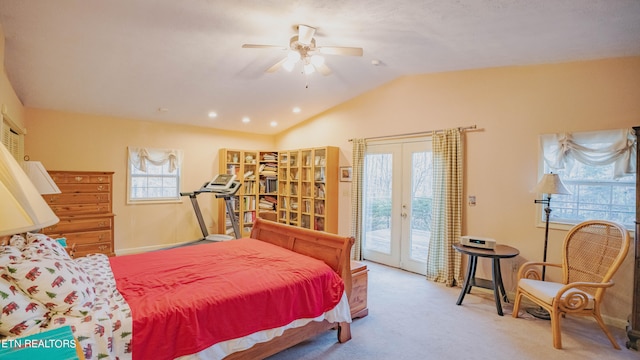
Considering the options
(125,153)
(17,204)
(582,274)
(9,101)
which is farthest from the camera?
(125,153)

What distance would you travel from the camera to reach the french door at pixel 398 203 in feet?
14.7

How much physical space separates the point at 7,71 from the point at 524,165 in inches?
235

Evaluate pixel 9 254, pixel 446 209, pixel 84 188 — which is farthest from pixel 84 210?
pixel 446 209

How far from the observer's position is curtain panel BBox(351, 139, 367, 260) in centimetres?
519

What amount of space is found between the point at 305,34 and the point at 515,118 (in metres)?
2.70

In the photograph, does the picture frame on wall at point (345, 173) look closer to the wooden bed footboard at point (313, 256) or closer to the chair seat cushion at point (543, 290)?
the wooden bed footboard at point (313, 256)

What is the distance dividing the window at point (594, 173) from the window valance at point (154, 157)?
578 centimetres

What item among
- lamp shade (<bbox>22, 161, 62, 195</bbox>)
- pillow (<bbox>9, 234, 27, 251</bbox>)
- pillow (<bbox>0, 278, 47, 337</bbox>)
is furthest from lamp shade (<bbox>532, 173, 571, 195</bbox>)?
lamp shade (<bbox>22, 161, 62, 195</bbox>)

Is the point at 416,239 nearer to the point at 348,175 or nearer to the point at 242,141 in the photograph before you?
the point at 348,175

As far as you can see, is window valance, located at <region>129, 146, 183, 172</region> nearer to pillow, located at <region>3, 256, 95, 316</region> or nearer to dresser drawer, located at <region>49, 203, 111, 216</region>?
dresser drawer, located at <region>49, 203, 111, 216</region>

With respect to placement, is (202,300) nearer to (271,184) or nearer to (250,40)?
(250,40)

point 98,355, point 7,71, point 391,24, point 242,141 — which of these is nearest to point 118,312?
point 98,355

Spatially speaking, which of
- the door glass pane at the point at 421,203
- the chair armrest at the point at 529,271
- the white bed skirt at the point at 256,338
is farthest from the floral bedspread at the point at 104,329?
the door glass pane at the point at 421,203

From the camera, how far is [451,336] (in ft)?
9.09
